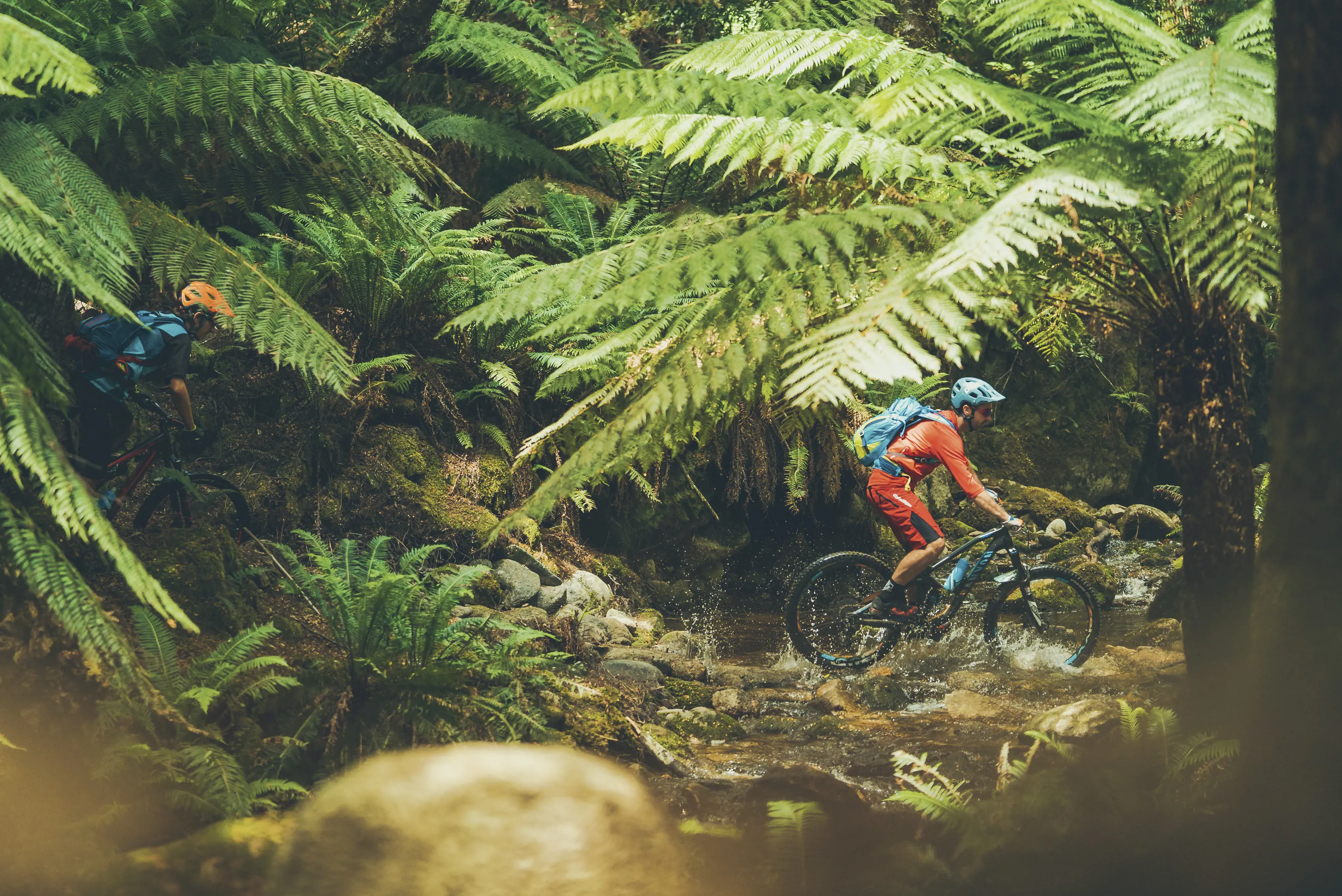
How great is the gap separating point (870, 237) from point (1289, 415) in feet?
3.62

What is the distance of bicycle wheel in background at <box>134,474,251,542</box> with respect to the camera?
15.2ft

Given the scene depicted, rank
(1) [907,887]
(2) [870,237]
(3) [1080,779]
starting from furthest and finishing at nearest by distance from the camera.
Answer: (3) [1080,779], (2) [870,237], (1) [907,887]

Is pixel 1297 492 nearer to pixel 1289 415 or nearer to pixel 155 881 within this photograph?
pixel 1289 415

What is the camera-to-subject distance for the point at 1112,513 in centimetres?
956

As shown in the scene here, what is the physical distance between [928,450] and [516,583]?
2.67 meters

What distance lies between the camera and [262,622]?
379 cm

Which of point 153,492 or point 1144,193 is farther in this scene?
point 153,492

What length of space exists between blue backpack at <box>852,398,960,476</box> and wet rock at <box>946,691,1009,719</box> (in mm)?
1405

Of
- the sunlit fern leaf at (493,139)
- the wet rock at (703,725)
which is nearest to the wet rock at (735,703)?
the wet rock at (703,725)

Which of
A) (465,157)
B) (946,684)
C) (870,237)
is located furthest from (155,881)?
(465,157)

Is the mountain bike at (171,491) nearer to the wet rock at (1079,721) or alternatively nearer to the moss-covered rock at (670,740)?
the moss-covered rock at (670,740)

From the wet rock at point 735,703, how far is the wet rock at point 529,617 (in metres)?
1.00

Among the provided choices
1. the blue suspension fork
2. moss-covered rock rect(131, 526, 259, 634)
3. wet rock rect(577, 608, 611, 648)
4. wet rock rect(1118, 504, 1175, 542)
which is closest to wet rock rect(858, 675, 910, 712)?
the blue suspension fork

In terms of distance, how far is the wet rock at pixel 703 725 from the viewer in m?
4.35
